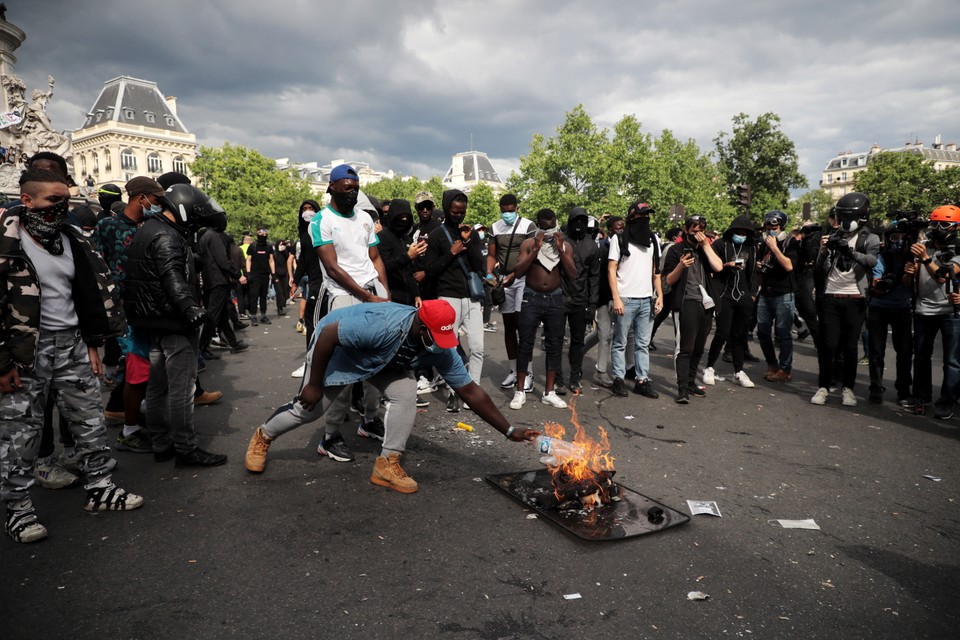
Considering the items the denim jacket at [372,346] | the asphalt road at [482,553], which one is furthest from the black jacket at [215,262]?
the denim jacket at [372,346]

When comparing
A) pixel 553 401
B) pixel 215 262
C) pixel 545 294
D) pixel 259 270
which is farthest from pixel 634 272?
pixel 259 270

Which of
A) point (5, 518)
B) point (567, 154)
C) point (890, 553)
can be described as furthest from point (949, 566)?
point (567, 154)

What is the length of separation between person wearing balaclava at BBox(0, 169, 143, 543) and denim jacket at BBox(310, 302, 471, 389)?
1519 millimetres

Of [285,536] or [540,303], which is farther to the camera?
[540,303]

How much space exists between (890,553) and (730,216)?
5046 centimetres

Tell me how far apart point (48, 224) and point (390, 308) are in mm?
2193

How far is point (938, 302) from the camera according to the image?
626 cm

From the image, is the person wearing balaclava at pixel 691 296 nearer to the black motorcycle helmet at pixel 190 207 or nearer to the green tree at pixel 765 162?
the black motorcycle helmet at pixel 190 207

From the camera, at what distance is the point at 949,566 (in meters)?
3.23

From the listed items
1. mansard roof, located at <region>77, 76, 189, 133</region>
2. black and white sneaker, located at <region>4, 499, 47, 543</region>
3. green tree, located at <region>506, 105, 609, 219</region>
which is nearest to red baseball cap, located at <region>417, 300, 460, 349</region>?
black and white sneaker, located at <region>4, 499, 47, 543</region>

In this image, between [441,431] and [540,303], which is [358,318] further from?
[540,303]

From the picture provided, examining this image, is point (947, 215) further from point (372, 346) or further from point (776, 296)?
point (372, 346)

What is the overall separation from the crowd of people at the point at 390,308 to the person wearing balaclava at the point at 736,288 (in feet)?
0.11

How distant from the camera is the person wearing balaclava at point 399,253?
19.6 ft
